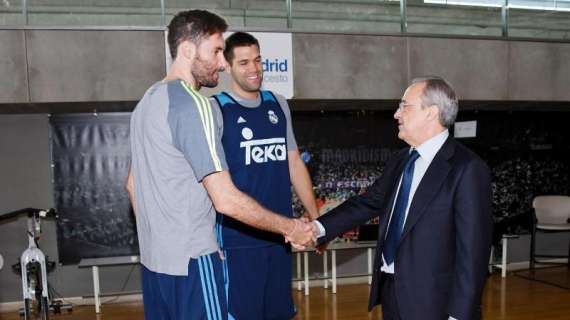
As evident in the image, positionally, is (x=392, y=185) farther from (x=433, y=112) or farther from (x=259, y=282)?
(x=259, y=282)

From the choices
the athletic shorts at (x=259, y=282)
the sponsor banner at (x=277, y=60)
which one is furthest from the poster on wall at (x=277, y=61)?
the athletic shorts at (x=259, y=282)

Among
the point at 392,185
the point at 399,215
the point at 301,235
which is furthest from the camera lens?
the point at 301,235

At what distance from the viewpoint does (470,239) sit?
1.61 m

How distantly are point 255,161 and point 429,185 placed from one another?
81cm

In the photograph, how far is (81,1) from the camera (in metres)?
4.07

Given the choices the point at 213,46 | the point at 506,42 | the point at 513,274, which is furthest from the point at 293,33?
the point at 513,274

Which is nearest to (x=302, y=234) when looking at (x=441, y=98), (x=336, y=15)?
(x=441, y=98)

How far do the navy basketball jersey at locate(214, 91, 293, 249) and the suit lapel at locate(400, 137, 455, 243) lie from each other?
69 centimetres

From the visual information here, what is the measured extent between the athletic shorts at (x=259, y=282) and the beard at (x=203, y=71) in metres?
0.82

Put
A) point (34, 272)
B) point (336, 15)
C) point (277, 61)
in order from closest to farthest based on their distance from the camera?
point (34, 272)
point (277, 61)
point (336, 15)

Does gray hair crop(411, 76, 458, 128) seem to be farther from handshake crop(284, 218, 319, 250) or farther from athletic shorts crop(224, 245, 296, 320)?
athletic shorts crop(224, 245, 296, 320)

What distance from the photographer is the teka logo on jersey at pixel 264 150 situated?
83.9 inches

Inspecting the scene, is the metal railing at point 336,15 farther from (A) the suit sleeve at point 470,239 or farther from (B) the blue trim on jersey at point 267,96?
(A) the suit sleeve at point 470,239

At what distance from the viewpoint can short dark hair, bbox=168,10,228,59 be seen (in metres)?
1.59
